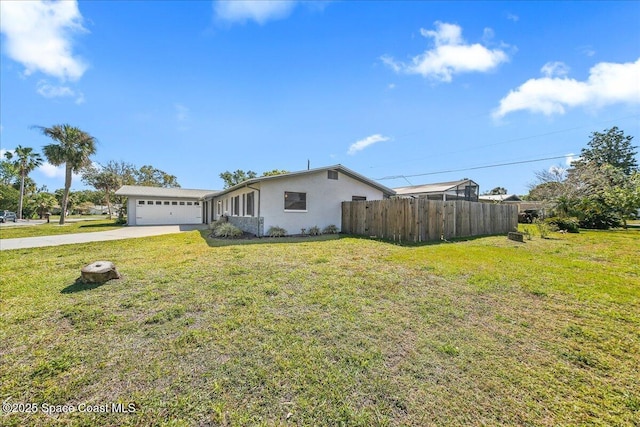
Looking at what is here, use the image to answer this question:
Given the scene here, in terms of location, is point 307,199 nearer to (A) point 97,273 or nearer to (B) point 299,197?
(B) point 299,197

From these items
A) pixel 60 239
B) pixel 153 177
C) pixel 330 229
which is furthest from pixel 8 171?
pixel 330 229

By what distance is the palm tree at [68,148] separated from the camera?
21344 mm

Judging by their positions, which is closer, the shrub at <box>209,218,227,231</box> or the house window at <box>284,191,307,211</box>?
the house window at <box>284,191,307,211</box>

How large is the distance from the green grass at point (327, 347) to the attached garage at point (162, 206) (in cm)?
1672

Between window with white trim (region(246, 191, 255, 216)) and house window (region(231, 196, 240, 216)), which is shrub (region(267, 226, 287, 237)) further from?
house window (region(231, 196, 240, 216))

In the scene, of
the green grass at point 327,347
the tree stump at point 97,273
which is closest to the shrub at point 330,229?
the green grass at point 327,347

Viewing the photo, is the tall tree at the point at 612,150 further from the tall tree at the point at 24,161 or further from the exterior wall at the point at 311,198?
the tall tree at the point at 24,161

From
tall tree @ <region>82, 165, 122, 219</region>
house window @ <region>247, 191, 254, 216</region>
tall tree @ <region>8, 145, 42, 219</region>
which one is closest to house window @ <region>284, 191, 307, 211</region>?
house window @ <region>247, 191, 254, 216</region>

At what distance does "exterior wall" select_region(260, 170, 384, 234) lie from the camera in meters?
12.3

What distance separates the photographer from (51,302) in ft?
13.6

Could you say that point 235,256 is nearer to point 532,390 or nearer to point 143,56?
point 532,390

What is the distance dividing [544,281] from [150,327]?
698 cm

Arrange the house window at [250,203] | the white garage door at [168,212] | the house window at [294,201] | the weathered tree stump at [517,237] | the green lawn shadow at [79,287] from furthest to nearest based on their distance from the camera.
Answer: the white garage door at [168,212] < the house window at [250,203] < the house window at [294,201] < the weathered tree stump at [517,237] < the green lawn shadow at [79,287]

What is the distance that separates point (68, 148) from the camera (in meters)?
21.7
